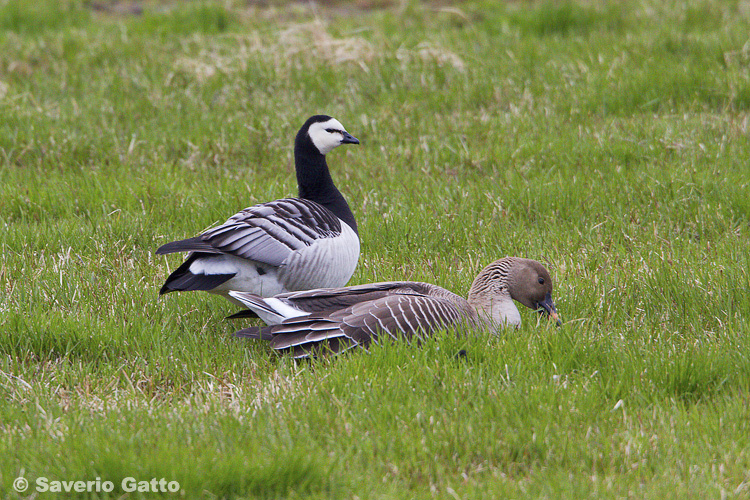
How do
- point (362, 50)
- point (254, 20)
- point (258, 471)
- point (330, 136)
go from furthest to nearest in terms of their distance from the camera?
point (254, 20), point (362, 50), point (330, 136), point (258, 471)

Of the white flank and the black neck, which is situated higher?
the black neck

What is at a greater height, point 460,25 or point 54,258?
point 460,25

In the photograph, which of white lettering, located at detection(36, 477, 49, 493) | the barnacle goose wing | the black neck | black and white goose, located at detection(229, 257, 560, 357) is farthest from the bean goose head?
white lettering, located at detection(36, 477, 49, 493)

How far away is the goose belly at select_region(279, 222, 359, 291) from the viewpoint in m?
5.42

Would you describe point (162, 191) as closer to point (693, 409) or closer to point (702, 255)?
point (702, 255)

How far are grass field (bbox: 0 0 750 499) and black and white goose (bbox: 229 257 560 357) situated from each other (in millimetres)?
199

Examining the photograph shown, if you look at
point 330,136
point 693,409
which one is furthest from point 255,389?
point 330,136

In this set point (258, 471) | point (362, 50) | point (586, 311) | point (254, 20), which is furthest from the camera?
point (254, 20)

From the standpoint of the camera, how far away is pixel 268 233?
5332mm

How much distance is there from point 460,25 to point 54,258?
8024 mm

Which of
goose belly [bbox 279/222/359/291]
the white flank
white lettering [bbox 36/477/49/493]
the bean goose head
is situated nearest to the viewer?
white lettering [bbox 36/477/49/493]

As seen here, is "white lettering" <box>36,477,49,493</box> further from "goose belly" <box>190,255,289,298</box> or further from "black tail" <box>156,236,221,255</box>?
"goose belly" <box>190,255,289,298</box>

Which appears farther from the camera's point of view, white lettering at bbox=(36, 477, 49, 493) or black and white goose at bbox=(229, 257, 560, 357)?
black and white goose at bbox=(229, 257, 560, 357)

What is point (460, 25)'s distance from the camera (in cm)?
1234
